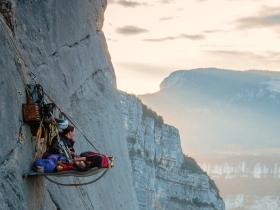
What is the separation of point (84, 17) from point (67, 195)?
5.75 meters

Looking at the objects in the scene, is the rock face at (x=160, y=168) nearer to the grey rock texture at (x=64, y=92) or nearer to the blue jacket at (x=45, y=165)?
the grey rock texture at (x=64, y=92)

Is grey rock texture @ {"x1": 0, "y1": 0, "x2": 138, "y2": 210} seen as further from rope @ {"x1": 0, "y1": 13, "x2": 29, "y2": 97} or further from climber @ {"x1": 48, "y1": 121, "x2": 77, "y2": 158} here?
climber @ {"x1": 48, "y1": 121, "x2": 77, "y2": 158}

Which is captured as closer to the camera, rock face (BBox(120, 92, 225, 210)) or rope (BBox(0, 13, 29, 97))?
rope (BBox(0, 13, 29, 97))

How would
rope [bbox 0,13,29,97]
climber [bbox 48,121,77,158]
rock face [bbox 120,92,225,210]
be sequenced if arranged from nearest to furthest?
rope [bbox 0,13,29,97]
climber [bbox 48,121,77,158]
rock face [bbox 120,92,225,210]

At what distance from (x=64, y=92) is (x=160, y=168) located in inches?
3409

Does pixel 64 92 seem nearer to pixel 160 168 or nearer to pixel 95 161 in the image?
pixel 95 161

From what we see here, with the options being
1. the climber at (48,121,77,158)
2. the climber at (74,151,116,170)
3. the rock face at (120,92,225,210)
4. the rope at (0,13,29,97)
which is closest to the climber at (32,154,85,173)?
the climber at (74,151,116,170)

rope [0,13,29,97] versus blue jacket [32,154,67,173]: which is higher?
rope [0,13,29,97]

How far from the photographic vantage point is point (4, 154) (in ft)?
32.3

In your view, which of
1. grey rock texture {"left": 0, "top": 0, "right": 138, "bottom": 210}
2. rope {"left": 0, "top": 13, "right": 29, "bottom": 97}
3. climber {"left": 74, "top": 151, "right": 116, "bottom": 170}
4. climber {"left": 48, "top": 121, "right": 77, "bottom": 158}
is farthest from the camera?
climber {"left": 48, "top": 121, "right": 77, "bottom": 158}

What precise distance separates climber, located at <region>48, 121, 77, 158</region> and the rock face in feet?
249

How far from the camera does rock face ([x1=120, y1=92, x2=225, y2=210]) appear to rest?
3607 inches

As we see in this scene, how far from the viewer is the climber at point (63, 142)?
37.0ft

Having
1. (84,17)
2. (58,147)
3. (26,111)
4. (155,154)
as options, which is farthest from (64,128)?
(155,154)
